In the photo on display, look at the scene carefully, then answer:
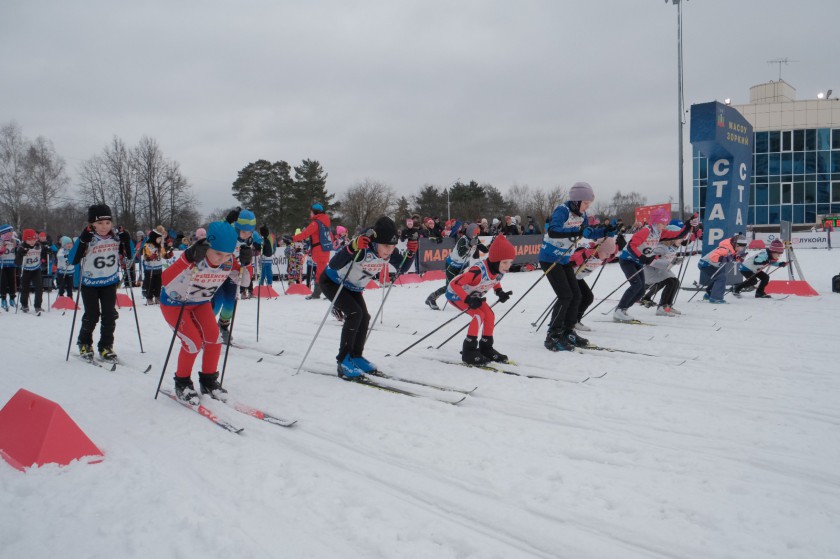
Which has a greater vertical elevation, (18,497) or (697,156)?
(697,156)

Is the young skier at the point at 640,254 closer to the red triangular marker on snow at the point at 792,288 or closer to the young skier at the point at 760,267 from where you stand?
the young skier at the point at 760,267

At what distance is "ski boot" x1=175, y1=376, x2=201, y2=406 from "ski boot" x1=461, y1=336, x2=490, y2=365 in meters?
2.82

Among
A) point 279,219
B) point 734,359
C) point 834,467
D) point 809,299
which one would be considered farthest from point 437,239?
point 279,219

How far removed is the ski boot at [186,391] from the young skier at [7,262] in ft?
28.5

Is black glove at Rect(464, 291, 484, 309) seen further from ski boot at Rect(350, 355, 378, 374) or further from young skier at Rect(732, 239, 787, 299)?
young skier at Rect(732, 239, 787, 299)

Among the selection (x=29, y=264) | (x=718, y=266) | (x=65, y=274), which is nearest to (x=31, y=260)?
(x=29, y=264)

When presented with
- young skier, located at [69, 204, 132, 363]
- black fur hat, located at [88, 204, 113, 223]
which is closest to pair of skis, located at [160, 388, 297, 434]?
young skier, located at [69, 204, 132, 363]

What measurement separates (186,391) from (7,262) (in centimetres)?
948

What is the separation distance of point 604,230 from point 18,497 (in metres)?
6.67

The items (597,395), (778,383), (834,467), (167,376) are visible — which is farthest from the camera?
(167,376)

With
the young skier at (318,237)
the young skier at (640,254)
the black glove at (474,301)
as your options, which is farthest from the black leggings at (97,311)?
the young skier at (640,254)

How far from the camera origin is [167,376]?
532cm

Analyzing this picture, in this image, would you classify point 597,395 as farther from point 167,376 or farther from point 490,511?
point 167,376

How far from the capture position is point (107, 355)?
19.5 ft
